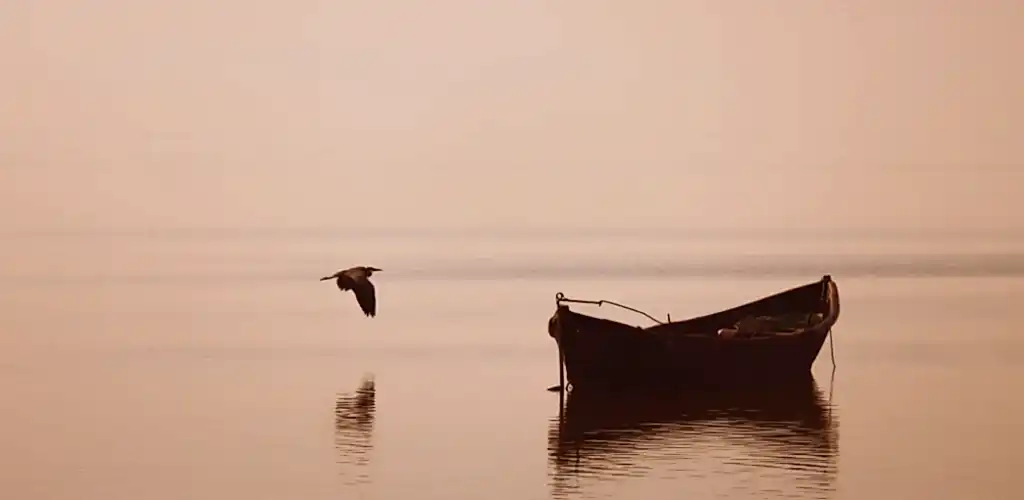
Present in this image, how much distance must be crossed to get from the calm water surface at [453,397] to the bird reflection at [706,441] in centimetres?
1

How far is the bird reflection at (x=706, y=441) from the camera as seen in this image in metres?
4.60

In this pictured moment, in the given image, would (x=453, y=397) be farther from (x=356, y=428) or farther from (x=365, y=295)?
(x=365, y=295)

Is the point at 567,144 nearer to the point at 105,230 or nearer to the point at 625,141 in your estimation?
the point at 625,141

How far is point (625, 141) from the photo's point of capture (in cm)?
1867

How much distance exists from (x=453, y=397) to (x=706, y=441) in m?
1.11

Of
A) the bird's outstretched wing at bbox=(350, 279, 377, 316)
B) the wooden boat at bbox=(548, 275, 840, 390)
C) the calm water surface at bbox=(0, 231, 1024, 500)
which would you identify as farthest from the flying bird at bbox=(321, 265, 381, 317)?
the wooden boat at bbox=(548, 275, 840, 390)

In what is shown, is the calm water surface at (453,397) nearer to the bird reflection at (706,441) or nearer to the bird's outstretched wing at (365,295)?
the bird reflection at (706,441)

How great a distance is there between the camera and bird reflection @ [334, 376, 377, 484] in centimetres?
480

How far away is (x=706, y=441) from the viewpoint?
5066 millimetres

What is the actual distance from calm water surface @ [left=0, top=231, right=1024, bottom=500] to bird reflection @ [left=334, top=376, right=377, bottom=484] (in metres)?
0.01

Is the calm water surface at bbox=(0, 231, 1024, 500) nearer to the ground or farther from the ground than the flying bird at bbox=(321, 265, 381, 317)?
nearer to the ground

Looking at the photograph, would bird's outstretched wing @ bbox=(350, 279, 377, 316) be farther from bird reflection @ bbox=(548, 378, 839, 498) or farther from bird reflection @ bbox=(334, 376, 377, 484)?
bird reflection @ bbox=(548, 378, 839, 498)

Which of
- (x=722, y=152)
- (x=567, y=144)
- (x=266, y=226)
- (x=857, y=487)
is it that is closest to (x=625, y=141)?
(x=567, y=144)

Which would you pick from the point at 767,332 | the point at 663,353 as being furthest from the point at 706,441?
the point at 767,332
